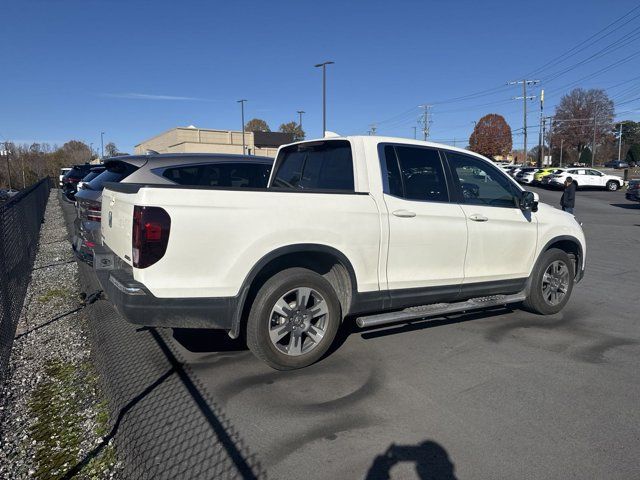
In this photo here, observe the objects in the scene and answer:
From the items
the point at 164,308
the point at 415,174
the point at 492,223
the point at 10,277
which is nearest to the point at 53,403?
the point at 164,308

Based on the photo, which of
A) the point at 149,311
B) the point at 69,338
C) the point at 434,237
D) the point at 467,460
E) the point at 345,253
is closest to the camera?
the point at 467,460

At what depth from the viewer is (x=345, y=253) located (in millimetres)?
4148

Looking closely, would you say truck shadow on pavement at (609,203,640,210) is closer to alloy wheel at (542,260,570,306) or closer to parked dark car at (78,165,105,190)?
alloy wheel at (542,260,570,306)

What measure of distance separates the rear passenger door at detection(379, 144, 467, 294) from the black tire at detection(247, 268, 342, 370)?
0.69 m

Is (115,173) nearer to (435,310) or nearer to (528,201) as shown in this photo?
(435,310)

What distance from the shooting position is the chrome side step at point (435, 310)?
4324 mm

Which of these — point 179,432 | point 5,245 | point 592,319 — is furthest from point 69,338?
point 592,319

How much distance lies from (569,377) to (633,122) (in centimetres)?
12399

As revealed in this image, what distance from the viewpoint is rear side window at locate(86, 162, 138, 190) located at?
20.9 ft

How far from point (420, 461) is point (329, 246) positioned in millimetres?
1831

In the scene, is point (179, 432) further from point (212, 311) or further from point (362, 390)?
point (362, 390)

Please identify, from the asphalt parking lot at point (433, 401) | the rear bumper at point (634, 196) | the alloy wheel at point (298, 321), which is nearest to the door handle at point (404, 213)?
the alloy wheel at point (298, 321)

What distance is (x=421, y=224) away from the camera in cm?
457

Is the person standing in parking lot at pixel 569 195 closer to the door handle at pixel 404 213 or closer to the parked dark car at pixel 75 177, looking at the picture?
the door handle at pixel 404 213
